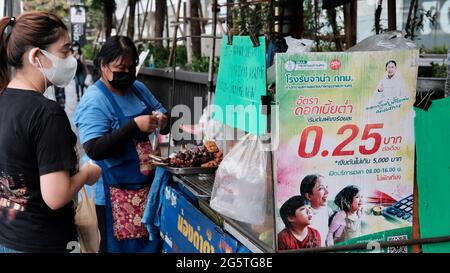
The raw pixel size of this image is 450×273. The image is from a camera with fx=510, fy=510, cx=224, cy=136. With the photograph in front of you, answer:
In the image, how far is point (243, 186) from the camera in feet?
7.48

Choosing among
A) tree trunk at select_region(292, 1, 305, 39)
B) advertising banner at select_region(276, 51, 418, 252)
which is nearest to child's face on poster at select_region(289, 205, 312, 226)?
advertising banner at select_region(276, 51, 418, 252)

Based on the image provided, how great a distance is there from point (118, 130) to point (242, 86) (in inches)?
31.4

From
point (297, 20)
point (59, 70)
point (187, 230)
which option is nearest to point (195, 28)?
point (297, 20)

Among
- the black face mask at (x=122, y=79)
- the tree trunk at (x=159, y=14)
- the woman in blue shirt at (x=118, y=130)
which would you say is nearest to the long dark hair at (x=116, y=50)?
the woman in blue shirt at (x=118, y=130)

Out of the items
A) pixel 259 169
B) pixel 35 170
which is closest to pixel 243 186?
pixel 259 169

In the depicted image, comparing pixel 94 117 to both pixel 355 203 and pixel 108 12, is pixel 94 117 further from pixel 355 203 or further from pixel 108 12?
pixel 108 12

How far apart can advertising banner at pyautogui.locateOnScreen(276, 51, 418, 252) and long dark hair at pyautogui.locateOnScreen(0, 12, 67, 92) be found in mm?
960

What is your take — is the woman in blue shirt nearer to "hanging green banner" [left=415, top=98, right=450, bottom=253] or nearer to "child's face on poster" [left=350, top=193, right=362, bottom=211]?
"child's face on poster" [left=350, top=193, right=362, bottom=211]

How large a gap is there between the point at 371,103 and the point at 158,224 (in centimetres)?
175

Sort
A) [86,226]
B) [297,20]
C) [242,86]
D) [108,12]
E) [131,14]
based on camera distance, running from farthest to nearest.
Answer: [108,12], [131,14], [297,20], [242,86], [86,226]

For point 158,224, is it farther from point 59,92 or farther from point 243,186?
point 59,92

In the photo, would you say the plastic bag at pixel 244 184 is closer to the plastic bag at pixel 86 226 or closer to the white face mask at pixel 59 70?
the plastic bag at pixel 86 226

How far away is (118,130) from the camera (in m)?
2.95

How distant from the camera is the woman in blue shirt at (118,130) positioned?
3.01 meters
